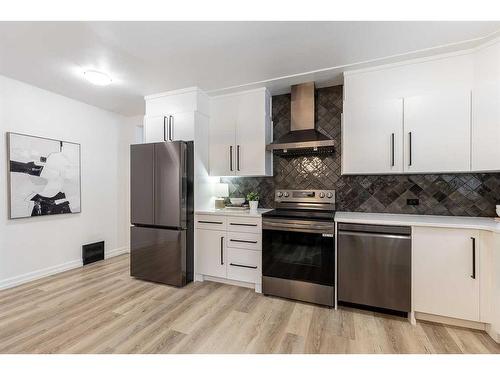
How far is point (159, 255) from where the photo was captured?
9.55 ft

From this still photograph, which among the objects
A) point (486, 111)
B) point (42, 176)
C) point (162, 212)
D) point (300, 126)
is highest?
point (300, 126)

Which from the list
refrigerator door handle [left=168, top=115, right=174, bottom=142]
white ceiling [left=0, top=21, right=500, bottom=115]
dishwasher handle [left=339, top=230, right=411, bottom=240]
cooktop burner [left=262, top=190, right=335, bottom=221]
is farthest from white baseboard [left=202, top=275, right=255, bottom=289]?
white ceiling [left=0, top=21, right=500, bottom=115]

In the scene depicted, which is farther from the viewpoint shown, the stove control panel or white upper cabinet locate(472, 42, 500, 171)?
the stove control panel

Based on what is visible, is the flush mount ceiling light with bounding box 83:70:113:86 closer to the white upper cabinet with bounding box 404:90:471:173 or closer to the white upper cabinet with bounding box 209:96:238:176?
the white upper cabinet with bounding box 209:96:238:176

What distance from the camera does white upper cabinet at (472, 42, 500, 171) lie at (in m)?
1.94

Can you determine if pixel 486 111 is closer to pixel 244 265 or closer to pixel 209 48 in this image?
pixel 209 48

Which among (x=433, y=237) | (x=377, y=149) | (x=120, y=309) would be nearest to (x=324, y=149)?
(x=377, y=149)

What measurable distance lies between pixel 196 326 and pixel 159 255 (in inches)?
46.8

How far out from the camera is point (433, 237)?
1973 mm

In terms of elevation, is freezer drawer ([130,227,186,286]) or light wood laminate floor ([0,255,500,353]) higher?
freezer drawer ([130,227,186,286])

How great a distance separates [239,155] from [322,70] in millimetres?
1382

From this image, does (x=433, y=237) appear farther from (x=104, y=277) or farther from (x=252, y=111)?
(x=104, y=277)

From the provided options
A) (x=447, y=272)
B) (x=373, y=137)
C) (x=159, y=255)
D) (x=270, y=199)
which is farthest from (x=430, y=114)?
(x=159, y=255)

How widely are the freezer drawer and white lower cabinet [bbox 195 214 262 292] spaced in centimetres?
25
